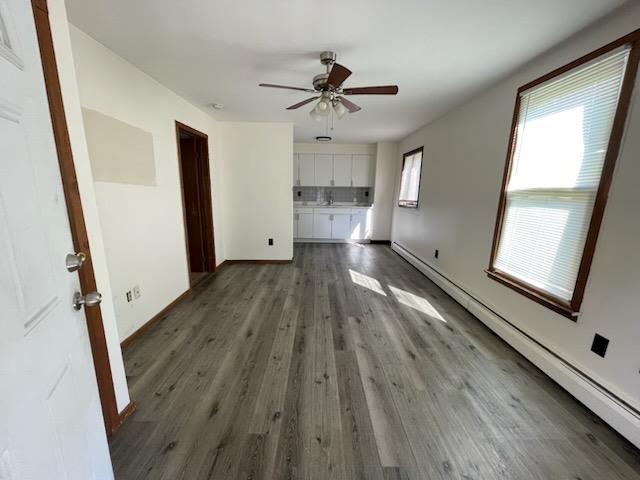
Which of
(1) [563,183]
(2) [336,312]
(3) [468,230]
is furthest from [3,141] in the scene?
(3) [468,230]

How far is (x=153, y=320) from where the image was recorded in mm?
2439

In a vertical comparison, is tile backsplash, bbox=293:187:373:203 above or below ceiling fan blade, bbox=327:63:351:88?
below

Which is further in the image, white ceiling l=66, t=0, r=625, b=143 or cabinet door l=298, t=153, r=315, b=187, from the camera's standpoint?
cabinet door l=298, t=153, r=315, b=187

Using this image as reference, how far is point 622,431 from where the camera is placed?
1364 mm

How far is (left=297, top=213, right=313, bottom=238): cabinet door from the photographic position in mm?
5902

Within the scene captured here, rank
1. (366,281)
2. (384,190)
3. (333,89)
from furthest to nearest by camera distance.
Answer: (384,190), (366,281), (333,89)

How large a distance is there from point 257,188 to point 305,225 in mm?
2011

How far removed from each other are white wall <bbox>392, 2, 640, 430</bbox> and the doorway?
327cm

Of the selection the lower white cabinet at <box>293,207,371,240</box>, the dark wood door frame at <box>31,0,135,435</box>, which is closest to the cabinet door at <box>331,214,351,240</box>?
the lower white cabinet at <box>293,207,371,240</box>

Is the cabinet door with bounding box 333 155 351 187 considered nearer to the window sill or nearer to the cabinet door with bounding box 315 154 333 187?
the cabinet door with bounding box 315 154 333 187

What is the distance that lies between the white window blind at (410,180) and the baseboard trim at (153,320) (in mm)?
3830

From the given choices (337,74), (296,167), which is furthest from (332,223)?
(337,74)

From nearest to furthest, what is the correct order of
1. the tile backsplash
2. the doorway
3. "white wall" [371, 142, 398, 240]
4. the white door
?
the white door < the doorway < "white wall" [371, 142, 398, 240] < the tile backsplash

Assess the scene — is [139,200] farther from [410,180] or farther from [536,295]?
[410,180]
